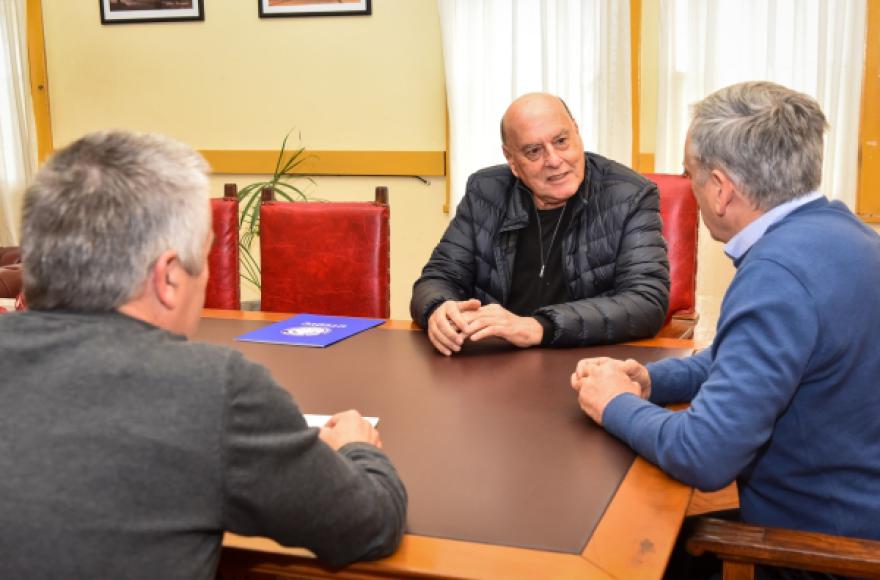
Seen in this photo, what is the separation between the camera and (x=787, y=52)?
384cm

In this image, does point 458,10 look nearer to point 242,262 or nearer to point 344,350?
point 242,262

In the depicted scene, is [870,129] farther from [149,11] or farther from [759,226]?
[149,11]

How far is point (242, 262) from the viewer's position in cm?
495

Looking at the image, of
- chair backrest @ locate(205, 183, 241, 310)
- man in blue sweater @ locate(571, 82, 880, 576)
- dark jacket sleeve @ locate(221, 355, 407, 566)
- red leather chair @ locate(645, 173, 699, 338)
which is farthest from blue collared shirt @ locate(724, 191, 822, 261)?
chair backrest @ locate(205, 183, 241, 310)

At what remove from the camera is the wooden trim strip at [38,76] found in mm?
5168

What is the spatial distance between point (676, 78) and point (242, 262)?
2.41 m

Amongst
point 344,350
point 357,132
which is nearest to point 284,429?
point 344,350

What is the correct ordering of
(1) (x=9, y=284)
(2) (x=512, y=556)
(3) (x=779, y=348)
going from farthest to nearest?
(1) (x=9, y=284) < (3) (x=779, y=348) < (2) (x=512, y=556)

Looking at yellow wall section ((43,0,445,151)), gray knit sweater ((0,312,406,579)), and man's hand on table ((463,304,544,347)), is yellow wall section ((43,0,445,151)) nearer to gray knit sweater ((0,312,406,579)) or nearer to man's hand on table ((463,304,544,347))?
man's hand on table ((463,304,544,347))

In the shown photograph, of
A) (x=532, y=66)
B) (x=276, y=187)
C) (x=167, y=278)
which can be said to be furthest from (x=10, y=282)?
(x=167, y=278)

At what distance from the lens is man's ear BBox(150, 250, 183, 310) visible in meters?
1.03

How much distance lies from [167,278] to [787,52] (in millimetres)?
3440

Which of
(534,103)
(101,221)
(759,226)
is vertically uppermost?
(534,103)

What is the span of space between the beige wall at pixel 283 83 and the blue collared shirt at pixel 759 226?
3.08 metres
